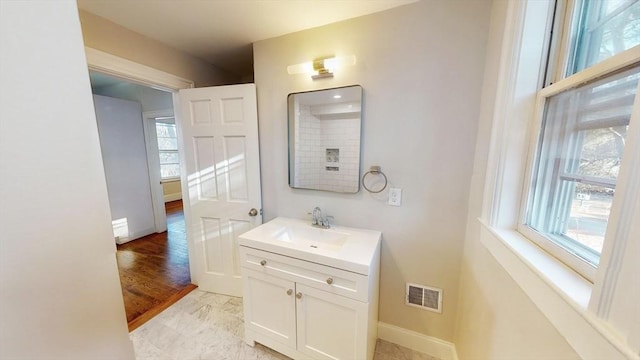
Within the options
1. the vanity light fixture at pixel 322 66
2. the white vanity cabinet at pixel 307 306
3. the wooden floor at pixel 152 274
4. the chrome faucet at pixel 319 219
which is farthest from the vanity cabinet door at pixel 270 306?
the vanity light fixture at pixel 322 66

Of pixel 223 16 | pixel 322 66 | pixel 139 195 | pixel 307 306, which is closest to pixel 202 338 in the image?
pixel 307 306

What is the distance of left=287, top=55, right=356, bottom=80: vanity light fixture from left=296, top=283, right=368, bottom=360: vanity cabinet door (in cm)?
143

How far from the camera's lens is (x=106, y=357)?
0.40 meters

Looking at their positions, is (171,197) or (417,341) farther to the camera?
(171,197)

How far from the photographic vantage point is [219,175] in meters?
1.97

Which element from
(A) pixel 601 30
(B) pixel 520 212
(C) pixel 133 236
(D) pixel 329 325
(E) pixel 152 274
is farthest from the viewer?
(C) pixel 133 236

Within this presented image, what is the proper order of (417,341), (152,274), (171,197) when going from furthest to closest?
(171,197)
(152,274)
(417,341)

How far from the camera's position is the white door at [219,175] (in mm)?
1852

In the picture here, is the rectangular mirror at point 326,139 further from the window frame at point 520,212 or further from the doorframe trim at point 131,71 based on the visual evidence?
the doorframe trim at point 131,71

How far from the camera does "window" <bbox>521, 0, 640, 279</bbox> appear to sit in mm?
582

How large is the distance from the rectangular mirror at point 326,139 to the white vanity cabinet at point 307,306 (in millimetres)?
598

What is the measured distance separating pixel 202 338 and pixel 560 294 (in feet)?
6.75

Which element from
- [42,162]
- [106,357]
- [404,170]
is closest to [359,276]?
[404,170]

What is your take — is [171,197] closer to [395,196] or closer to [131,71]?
[131,71]
